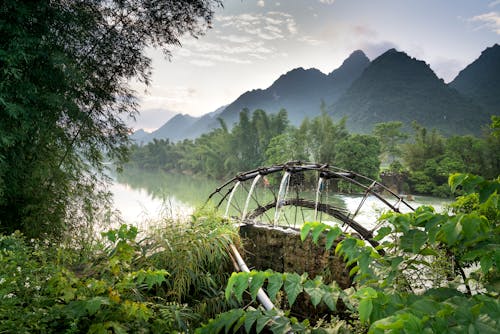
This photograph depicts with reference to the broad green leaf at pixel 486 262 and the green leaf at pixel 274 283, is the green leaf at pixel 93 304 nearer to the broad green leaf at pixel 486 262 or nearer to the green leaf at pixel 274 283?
the green leaf at pixel 274 283

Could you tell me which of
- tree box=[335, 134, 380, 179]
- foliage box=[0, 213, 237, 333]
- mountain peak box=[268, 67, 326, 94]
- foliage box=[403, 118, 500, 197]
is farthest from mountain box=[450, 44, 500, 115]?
foliage box=[0, 213, 237, 333]

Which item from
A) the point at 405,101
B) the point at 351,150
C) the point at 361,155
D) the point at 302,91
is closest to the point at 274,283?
the point at 361,155

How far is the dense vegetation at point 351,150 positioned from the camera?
60.5 feet

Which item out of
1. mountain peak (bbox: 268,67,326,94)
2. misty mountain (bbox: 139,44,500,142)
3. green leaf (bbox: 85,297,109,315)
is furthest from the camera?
mountain peak (bbox: 268,67,326,94)

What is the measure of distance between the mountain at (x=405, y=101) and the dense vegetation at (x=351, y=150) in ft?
26.5

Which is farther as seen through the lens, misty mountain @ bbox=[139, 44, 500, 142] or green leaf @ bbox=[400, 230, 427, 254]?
misty mountain @ bbox=[139, 44, 500, 142]

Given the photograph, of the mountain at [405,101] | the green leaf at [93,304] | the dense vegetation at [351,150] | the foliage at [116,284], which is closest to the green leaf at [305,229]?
the foliage at [116,284]

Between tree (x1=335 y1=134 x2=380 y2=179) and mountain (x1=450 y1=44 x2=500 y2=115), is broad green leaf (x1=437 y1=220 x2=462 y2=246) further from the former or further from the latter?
mountain (x1=450 y1=44 x2=500 y2=115)

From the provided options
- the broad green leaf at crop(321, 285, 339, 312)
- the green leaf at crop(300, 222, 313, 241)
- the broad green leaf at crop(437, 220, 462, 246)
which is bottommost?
the broad green leaf at crop(321, 285, 339, 312)

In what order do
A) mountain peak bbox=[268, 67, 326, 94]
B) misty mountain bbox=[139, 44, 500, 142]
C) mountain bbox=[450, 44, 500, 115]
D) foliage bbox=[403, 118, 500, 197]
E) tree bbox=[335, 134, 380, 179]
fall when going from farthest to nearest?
1. mountain peak bbox=[268, 67, 326, 94]
2. mountain bbox=[450, 44, 500, 115]
3. misty mountain bbox=[139, 44, 500, 142]
4. tree bbox=[335, 134, 380, 179]
5. foliage bbox=[403, 118, 500, 197]

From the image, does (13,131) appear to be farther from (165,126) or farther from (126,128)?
(165,126)

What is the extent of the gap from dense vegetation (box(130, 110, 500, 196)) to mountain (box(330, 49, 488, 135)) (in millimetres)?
8092

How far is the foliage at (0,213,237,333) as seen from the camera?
116 cm

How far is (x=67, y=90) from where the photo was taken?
13.2 ft
